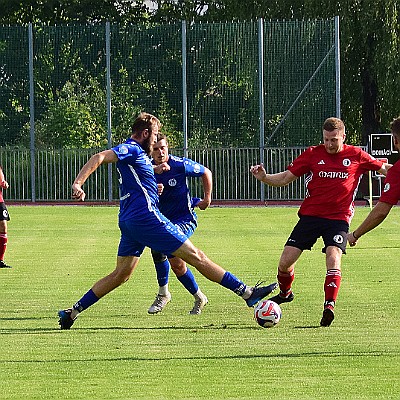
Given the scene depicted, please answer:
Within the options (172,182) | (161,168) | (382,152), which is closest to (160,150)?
(161,168)

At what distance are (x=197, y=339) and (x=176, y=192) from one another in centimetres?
216

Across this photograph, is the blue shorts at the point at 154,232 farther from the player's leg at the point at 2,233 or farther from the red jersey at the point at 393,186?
the player's leg at the point at 2,233

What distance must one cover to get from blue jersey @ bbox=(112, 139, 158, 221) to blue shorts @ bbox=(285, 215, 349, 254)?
1535 millimetres

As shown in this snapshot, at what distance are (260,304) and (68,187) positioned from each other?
3310 centimetres

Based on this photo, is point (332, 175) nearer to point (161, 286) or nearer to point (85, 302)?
point (161, 286)

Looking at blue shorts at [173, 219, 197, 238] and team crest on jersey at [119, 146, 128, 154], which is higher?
team crest on jersey at [119, 146, 128, 154]

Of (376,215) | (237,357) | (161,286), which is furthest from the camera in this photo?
(161,286)

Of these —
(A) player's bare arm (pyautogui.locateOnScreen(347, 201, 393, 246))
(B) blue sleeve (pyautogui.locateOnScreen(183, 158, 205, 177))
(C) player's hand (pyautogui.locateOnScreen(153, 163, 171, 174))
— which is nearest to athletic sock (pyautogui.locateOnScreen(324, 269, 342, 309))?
(A) player's bare arm (pyautogui.locateOnScreen(347, 201, 393, 246))

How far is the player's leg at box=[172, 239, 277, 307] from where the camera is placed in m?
10.3

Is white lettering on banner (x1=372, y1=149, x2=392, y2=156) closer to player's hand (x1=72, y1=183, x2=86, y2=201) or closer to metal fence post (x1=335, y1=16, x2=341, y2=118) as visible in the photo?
metal fence post (x1=335, y1=16, x2=341, y2=118)

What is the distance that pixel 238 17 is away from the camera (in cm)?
4600

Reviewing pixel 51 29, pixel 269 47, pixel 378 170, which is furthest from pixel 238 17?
pixel 378 170

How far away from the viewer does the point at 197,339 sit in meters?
9.70

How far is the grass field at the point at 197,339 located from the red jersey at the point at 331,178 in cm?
102
